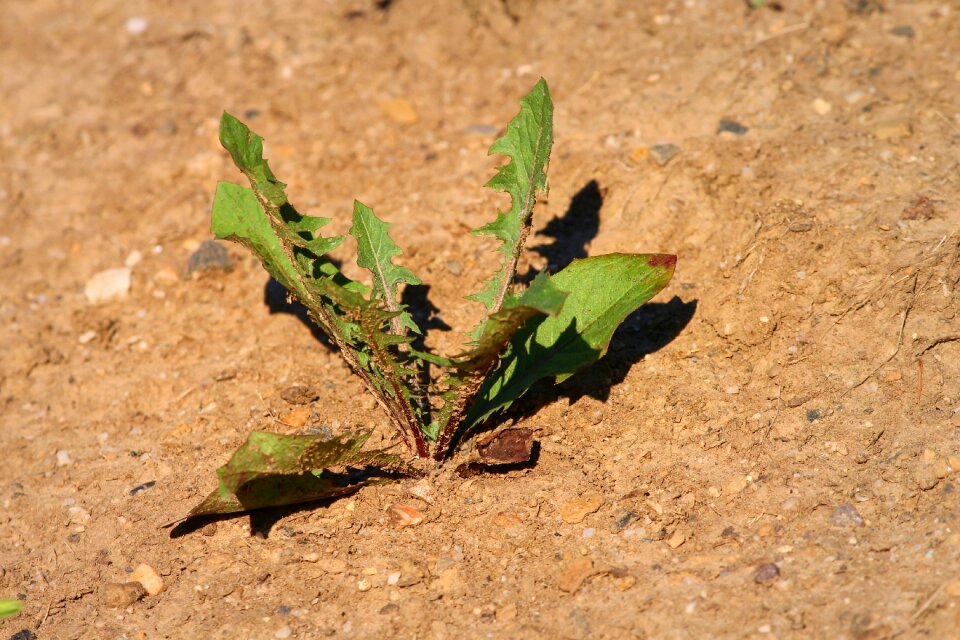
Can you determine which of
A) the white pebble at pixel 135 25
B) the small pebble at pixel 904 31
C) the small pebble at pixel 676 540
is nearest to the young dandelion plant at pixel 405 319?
the small pebble at pixel 676 540

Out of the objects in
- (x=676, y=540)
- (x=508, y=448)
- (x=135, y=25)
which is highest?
(x=135, y=25)

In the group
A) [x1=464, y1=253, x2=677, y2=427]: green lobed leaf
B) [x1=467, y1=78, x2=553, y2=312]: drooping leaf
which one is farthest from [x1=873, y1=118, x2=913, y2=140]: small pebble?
[x1=467, y1=78, x2=553, y2=312]: drooping leaf

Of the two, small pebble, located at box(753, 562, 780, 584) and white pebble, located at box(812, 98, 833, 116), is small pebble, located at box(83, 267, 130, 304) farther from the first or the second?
white pebble, located at box(812, 98, 833, 116)

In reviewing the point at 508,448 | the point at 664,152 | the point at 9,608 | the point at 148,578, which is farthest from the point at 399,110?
the point at 9,608

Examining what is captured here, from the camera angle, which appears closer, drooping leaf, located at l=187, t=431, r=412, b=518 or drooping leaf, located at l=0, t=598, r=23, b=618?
drooping leaf, located at l=187, t=431, r=412, b=518

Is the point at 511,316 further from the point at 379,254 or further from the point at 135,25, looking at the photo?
the point at 135,25

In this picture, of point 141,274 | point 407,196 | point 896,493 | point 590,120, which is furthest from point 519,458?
point 141,274

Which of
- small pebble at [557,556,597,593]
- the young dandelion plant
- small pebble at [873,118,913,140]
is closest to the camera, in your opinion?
small pebble at [557,556,597,593]

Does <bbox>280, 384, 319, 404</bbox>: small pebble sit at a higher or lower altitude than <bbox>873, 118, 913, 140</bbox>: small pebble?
lower
